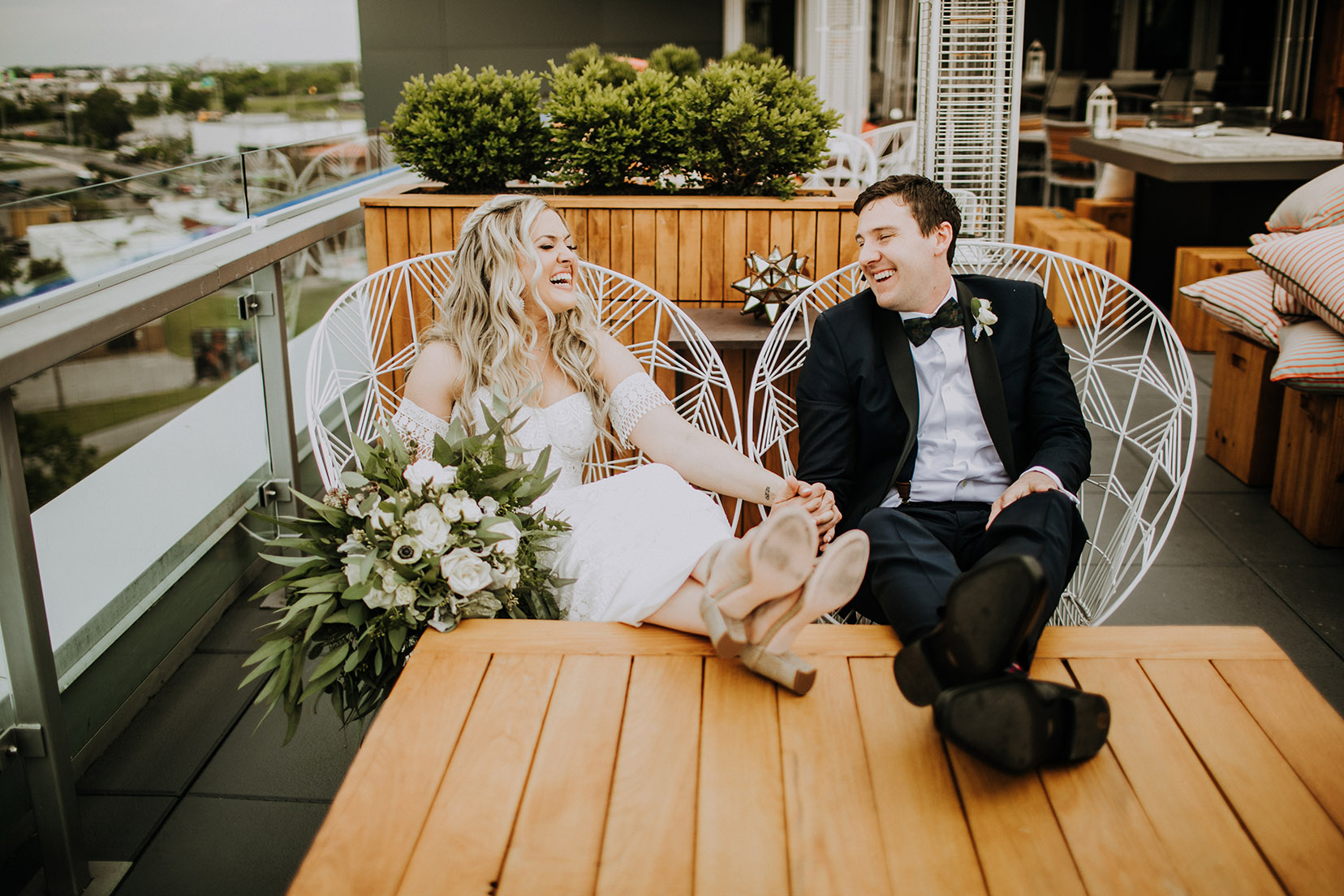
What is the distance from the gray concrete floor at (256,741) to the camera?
208 cm

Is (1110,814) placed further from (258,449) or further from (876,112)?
(876,112)

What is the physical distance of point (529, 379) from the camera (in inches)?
94.7

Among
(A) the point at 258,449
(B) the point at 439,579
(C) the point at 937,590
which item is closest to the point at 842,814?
(C) the point at 937,590

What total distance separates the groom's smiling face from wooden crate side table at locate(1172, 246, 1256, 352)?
3732mm

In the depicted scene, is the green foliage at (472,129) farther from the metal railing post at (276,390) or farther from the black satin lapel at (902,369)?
the black satin lapel at (902,369)

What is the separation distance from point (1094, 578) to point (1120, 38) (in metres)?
11.4

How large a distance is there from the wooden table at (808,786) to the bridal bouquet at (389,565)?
0.35 ft

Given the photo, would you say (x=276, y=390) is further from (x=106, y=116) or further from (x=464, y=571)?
(x=464, y=571)

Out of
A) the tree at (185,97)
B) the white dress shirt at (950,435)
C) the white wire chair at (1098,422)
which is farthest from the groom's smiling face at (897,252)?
the tree at (185,97)

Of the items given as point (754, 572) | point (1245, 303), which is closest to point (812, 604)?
point (754, 572)

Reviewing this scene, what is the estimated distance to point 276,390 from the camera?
3246mm

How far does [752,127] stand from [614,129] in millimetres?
407

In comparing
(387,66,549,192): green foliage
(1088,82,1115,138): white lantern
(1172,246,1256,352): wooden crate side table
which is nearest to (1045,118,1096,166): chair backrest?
(1088,82,1115,138): white lantern

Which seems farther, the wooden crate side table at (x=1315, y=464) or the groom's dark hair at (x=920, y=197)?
the wooden crate side table at (x=1315, y=464)
